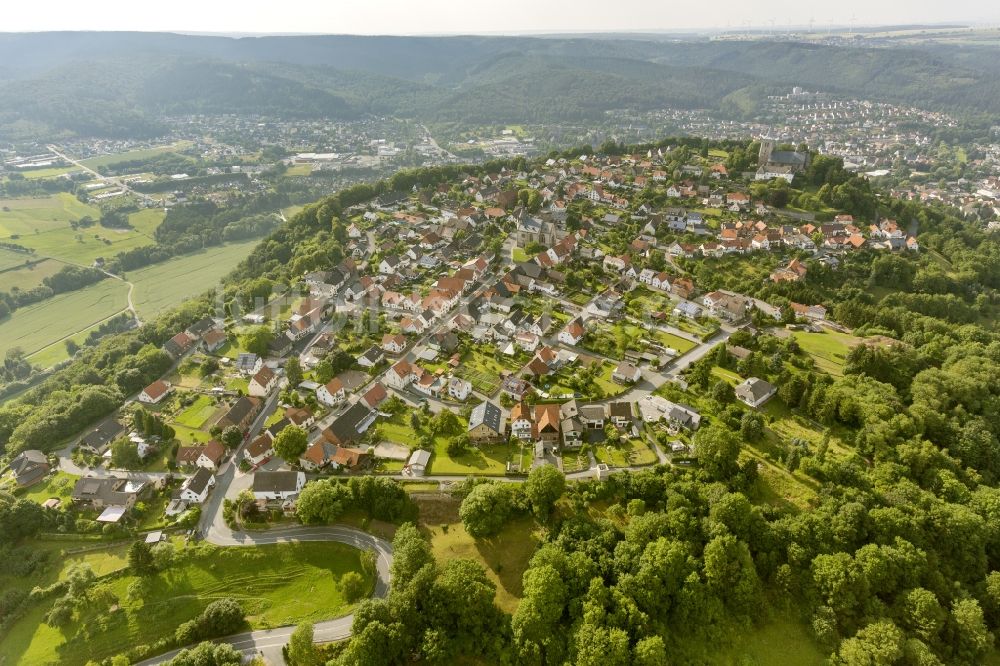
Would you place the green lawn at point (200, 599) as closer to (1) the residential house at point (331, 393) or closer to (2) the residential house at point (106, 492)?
(2) the residential house at point (106, 492)

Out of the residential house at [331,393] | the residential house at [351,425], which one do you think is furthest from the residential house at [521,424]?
the residential house at [331,393]

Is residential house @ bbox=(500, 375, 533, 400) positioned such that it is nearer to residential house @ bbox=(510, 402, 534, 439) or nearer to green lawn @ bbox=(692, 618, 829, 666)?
residential house @ bbox=(510, 402, 534, 439)

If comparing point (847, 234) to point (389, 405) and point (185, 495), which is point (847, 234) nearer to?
point (389, 405)

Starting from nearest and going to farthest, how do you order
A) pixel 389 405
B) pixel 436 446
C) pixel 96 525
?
pixel 96 525, pixel 436 446, pixel 389 405

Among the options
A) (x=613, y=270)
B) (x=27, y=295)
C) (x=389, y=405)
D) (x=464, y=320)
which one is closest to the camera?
(x=389, y=405)

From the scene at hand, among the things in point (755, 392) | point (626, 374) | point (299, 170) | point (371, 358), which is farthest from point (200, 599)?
Result: point (299, 170)

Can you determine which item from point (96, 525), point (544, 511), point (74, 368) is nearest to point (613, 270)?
point (544, 511)

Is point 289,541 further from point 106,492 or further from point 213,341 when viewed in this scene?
point 213,341
